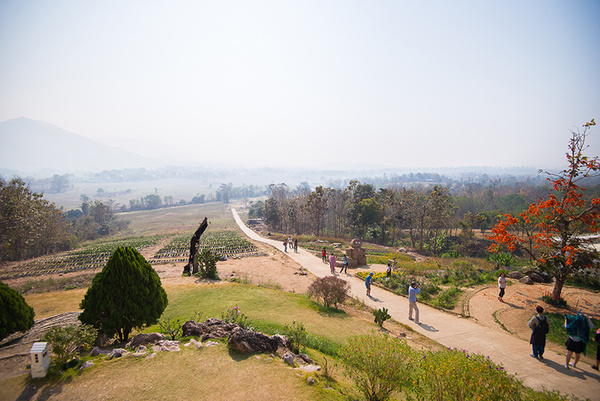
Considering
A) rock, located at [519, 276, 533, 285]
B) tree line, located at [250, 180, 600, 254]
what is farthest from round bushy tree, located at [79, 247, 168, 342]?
tree line, located at [250, 180, 600, 254]

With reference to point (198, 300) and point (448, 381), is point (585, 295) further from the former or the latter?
point (198, 300)

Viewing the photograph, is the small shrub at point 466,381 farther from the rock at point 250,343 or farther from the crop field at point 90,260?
the crop field at point 90,260

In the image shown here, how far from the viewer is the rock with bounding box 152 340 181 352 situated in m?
7.32

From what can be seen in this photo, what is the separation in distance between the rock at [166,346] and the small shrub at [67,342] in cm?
169

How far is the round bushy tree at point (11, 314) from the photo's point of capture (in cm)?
737

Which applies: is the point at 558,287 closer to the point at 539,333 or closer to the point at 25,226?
the point at 539,333

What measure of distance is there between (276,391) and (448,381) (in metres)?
3.44

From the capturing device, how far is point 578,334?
7664 mm

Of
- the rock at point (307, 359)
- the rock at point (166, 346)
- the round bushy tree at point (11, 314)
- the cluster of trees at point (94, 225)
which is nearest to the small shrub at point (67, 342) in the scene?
the rock at point (166, 346)

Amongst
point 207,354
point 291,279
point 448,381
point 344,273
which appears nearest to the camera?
point 448,381

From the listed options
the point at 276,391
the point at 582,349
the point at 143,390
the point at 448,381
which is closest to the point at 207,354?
the point at 143,390

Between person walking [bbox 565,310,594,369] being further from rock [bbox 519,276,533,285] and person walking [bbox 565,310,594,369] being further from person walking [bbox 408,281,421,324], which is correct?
rock [bbox 519,276,533,285]

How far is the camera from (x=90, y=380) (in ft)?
19.5

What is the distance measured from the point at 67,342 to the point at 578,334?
13517mm
